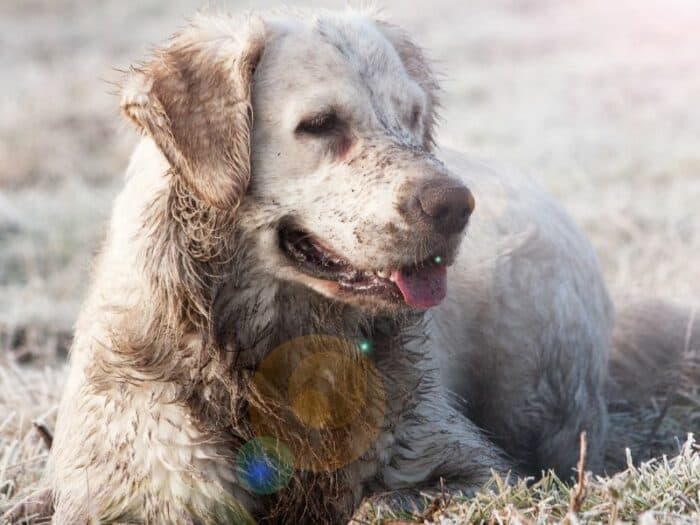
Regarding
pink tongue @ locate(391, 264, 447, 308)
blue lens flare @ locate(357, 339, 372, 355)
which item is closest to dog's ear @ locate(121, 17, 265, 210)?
pink tongue @ locate(391, 264, 447, 308)

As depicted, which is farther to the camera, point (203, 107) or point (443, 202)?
point (203, 107)

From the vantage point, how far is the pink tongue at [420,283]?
3078mm

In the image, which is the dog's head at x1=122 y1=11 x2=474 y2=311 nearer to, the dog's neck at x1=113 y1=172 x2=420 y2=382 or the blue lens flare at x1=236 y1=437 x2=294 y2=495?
the dog's neck at x1=113 y1=172 x2=420 y2=382

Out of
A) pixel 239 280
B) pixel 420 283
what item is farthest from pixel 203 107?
pixel 420 283

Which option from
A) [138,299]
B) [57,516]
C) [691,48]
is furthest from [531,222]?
[691,48]

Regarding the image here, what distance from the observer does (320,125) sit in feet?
10.3

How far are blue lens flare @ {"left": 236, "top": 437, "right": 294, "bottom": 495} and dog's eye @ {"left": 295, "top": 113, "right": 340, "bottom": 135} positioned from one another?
0.95m

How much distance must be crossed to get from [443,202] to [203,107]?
0.79 m

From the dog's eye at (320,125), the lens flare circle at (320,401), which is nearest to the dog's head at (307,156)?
the dog's eye at (320,125)

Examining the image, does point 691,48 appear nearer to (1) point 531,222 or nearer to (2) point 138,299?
(1) point 531,222

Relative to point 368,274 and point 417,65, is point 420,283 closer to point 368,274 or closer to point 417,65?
Answer: point 368,274

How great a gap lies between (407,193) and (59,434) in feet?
5.03

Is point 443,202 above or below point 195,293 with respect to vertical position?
above

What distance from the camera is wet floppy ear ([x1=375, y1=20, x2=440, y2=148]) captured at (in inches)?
146
